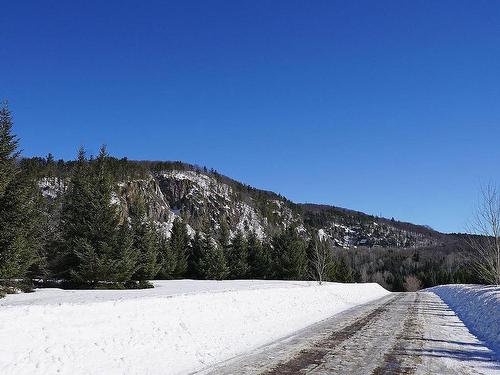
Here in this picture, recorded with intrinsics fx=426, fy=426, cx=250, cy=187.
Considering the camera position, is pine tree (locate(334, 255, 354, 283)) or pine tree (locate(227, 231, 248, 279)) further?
pine tree (locate(334, 255, 354, 283))

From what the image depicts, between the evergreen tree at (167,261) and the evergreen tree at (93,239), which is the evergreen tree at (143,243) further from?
the evergreen tree at (167,261)

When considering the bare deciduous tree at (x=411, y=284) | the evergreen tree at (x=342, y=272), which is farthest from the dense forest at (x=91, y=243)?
the bare deciduous tree at (x=411, y=284)

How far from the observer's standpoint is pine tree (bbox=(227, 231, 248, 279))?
61438mm

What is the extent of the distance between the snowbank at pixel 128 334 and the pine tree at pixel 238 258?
45898 millimetres

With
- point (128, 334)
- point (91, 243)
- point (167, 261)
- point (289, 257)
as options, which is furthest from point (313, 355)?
point (289, 257)

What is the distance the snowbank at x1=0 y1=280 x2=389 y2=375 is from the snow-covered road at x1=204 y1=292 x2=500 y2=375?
1119 millimetres

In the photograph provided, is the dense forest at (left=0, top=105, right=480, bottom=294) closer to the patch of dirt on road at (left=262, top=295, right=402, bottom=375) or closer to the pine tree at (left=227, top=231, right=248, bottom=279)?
the pine tree at (left=227, top=231, right=248, bottom=279)

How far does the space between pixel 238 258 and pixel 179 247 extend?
966 centimetres

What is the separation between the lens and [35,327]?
26.0 feet

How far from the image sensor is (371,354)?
1066 cm

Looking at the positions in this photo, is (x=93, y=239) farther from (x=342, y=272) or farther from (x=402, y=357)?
(x=342, y=272)

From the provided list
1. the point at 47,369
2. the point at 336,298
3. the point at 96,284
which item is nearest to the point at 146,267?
the point at 96,284

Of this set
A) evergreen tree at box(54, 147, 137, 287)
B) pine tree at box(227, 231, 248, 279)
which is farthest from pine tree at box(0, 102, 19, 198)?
pine tree at box(227, 231, 248, 279)

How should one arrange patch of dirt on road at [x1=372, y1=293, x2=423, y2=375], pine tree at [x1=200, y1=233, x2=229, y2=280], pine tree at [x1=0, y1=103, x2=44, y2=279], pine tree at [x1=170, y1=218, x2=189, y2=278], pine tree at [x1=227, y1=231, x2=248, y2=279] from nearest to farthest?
1. patch of dirt on road at [x1=372, y1=293, x2=423, y2=375]
2. pine tree at [x1=0, y1=103, x2=44, y2=279]
3. pine tree at [x1=200, y1=233, x2=229, y2=280]
4. pine tree at [x1=170, y1=218, x2=189, y2=278]
5. pine tree at [x1=227, y1=231, x2=248, y2=279]
